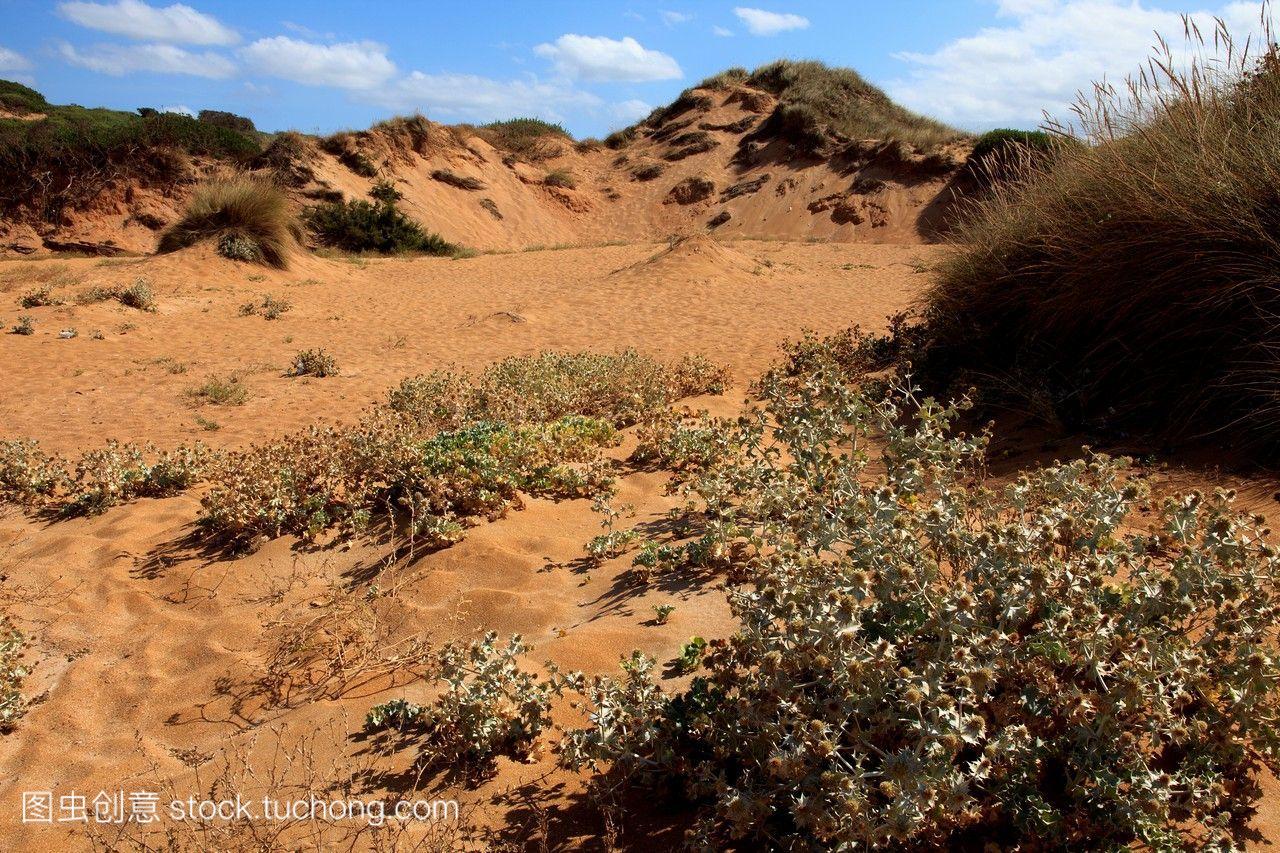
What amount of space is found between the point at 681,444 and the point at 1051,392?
2.68 metres

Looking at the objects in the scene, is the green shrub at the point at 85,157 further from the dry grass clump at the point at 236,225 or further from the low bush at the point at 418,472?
the low bush at the point at 418,472

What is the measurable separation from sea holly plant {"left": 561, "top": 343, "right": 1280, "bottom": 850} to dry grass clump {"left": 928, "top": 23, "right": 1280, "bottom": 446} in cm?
300

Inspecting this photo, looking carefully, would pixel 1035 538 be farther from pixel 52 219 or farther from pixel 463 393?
pixel 52 219

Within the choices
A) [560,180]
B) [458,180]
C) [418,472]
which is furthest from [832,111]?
[418,472]

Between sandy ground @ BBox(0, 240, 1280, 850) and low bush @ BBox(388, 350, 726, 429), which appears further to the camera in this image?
low bush @ BBox(388, 350, 726, 429)

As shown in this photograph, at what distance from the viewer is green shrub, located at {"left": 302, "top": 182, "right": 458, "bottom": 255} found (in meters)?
20.4

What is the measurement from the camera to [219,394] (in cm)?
778

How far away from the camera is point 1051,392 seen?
5738mm

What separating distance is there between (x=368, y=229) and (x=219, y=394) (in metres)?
13.9

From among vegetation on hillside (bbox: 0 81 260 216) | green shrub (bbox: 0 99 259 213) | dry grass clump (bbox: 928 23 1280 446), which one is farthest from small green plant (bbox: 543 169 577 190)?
dry grass clump (bbox: 928 23 1280 446)

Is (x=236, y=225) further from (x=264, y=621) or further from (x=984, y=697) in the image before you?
(x=984, y=697)

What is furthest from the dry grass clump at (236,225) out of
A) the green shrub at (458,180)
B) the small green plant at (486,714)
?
the small green plant at (486,714)

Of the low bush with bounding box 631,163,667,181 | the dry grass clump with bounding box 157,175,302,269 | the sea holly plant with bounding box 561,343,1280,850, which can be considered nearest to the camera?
the sea holly plant with bounding box 561,343,1280,850

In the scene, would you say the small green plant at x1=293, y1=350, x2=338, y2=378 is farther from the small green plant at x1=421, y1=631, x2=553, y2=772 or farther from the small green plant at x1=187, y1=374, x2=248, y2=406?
the small green plant at x1=421, y1=631, x2=553, y2=772
